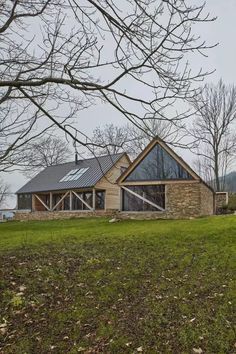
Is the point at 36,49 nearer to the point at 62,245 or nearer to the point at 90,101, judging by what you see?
the point at 90,101

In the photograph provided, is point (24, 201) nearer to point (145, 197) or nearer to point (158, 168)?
point (145, 197)

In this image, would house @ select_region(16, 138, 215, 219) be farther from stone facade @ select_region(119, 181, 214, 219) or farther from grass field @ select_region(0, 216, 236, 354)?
grass field @ select_region(0, 216, 236, 354)

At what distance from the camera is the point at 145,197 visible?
1698cm

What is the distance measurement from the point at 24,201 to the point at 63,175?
14.1 feet

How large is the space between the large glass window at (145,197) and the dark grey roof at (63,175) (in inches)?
152

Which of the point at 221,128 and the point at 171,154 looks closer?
the point at 171,154

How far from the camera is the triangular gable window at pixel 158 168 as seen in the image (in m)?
16.4

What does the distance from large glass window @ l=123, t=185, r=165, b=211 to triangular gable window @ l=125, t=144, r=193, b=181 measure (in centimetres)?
44

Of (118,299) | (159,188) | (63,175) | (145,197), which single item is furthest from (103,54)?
(63,175)

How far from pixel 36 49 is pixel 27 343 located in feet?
12.2

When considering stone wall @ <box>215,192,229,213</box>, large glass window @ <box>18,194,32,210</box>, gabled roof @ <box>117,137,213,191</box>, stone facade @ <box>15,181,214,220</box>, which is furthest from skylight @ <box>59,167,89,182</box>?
stone wall @ <box>215,192,229,213</box>

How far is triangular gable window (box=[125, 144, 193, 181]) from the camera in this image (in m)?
16.4

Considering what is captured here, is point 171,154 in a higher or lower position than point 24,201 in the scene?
higher

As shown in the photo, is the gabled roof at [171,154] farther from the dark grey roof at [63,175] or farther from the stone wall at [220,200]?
the stone wall at [220,200]
